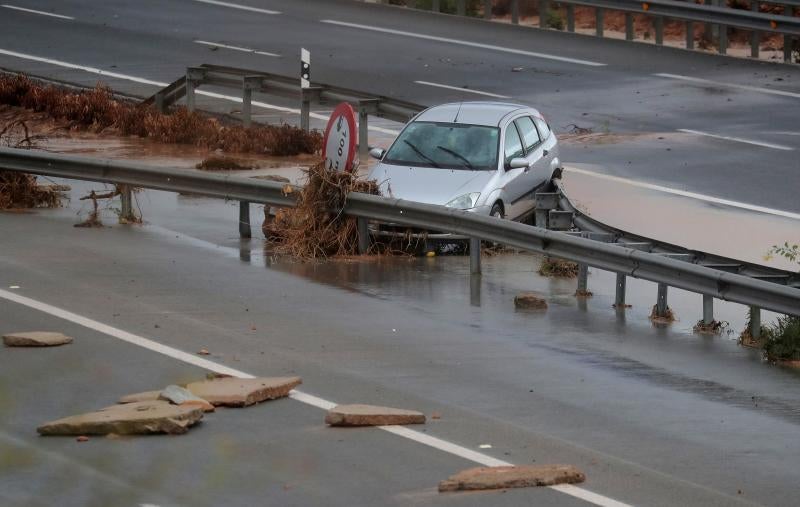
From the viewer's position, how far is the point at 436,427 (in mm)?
9977

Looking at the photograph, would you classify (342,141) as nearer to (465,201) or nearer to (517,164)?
(465,201)

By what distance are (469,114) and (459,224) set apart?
424cm

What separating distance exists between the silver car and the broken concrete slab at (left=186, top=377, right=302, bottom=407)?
660 cm

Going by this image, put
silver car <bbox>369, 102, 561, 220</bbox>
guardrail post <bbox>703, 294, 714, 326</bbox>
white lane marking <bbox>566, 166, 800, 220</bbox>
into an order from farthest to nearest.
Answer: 1. white lane marking <bbox>566, 166, 800, 220</bbox>
2. silver car <bbox>369, 102, 561, 220</bbox>
3. guardrail post <bbox>703, 294, 714, 326</bbox>

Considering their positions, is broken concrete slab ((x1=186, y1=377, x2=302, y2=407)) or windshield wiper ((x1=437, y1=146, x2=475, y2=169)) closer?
broken concrete slab ((x1=186, y1=377, x2=302, y2=407))

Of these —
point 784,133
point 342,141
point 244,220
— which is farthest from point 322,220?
point 784,133

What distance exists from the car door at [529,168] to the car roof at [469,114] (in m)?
0.23

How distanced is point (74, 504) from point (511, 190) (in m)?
10.9

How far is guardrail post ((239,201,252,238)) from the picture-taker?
691 inches

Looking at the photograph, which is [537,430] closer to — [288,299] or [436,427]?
[436,427]

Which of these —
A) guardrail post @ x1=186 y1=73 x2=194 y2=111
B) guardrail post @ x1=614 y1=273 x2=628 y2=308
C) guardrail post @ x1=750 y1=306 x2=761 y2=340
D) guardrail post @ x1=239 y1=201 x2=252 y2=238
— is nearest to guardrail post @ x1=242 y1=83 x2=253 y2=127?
guardrail post @ x1=186 y1=73 x2=194 y2=111

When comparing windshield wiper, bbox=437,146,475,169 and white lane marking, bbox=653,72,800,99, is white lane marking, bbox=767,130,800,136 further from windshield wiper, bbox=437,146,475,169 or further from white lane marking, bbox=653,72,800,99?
windshield wiper, bbox=437,146,475,169

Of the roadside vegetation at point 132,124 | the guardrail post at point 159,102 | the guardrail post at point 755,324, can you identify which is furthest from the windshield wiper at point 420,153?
the guardrail post at point 159,102

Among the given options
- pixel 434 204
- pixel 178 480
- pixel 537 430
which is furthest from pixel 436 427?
pixel 434 204
